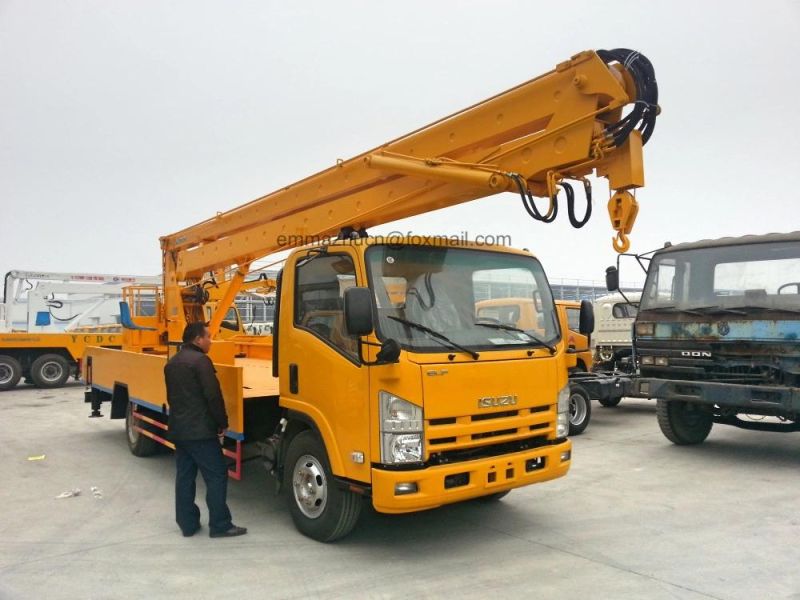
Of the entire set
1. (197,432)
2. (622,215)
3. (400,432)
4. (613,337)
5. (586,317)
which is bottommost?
(197,432)

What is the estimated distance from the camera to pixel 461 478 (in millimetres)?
4094

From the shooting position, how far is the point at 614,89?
14.2 feet

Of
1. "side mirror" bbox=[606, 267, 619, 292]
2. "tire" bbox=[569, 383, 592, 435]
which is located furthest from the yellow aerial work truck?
"tire" bbox=[569, 383, 592, 435]

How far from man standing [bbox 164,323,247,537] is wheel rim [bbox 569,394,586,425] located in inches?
234

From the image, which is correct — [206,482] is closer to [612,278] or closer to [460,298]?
[460,298]

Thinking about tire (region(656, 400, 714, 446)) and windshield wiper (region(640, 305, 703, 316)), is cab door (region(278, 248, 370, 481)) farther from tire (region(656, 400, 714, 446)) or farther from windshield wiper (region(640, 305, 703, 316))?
tire (region(656, 400, 714, 446))

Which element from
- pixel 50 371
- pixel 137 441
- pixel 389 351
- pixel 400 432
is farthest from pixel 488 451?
pixel 50 371

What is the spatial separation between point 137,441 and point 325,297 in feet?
14.7

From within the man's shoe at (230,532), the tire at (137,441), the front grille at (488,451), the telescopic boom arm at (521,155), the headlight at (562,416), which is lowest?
the man's shoe at (230,532)

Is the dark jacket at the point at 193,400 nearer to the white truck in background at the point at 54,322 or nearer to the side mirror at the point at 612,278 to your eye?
the side mirror at the point at 612,278

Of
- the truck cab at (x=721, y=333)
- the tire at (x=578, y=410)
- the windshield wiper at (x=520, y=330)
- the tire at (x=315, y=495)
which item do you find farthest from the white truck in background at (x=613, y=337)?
the tire at (x=315, y=495)

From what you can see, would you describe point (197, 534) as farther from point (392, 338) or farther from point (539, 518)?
point (539, 518)

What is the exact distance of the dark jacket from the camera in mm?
4723

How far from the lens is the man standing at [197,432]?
473 cm
